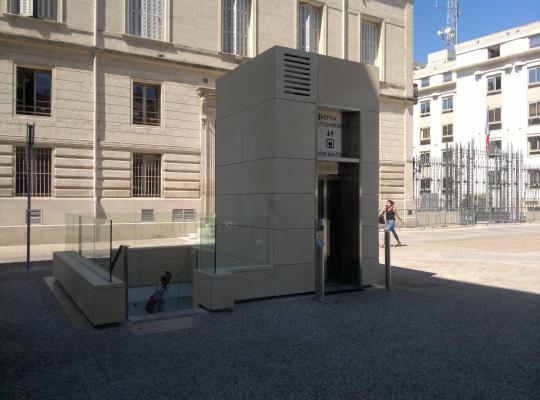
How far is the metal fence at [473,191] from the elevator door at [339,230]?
77.2ft

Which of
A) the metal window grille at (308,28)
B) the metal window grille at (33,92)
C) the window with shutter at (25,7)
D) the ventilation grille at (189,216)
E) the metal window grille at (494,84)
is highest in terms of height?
the metal window grille at (494,84)

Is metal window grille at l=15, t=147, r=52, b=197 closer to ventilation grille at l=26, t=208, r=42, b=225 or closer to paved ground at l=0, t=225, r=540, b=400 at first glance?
ventilation grille at l=26, t=208, r=42, b=225

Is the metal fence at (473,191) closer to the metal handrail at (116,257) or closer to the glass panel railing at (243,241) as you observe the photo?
the glass panel railing at (243,241)

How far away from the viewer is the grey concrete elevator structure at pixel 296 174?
8.71 m

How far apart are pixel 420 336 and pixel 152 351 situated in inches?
138

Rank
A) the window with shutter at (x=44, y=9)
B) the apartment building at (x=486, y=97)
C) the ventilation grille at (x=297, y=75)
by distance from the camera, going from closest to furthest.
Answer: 1. the ventilation grille at (x=297, y=75)
2. the window with shutter at (x=44, y=9)
3. the apartment building at (x=486, y=97)

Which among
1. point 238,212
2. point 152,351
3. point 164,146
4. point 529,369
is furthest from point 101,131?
point 529,369

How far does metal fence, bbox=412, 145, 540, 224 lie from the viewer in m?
34.1

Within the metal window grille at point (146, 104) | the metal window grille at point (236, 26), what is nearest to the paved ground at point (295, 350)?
the metal window grille at point (146, 104)

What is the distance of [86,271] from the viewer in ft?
27.6

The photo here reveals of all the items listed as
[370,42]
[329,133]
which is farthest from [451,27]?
[329,133]

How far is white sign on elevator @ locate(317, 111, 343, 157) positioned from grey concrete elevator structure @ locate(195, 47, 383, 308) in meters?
0.02

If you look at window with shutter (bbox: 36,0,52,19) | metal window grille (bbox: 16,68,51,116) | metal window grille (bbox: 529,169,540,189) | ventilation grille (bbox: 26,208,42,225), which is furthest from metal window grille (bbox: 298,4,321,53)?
metal window grille (bbox: 529,169,540,189)

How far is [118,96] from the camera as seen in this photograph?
2189 cm
